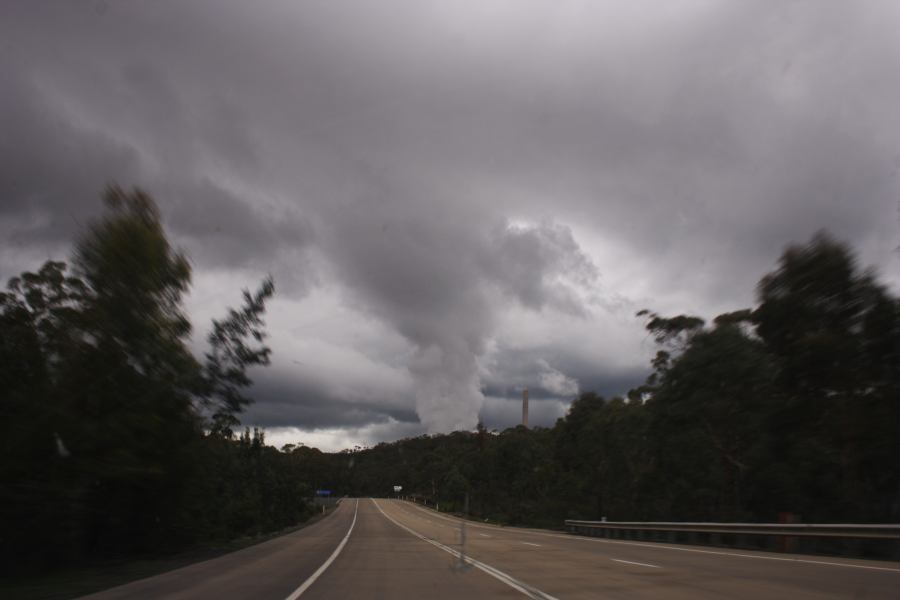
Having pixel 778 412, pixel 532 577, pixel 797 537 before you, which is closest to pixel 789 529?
pixel 797 537

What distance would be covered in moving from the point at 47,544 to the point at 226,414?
28.9 ft

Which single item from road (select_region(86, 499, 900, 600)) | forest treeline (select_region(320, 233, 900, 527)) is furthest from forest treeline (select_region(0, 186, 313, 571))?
forest treeline (select_region(320, 233, 900, 527))

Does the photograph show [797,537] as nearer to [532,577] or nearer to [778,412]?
[532,577]

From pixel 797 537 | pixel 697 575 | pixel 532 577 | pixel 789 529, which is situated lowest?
pixel 532 577

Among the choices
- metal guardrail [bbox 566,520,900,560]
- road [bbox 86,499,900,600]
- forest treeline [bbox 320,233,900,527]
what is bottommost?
road [bbox 86,499,900,600]

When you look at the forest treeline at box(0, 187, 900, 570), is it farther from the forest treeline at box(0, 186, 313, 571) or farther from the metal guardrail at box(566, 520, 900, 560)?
the metal guardrail at box(566, 520, 900, 560)

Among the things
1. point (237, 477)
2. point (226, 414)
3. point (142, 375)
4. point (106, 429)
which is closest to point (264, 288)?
point (226, 414)

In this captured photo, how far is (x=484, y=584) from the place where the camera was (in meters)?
13.0

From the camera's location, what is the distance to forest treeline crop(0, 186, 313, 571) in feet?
56.1

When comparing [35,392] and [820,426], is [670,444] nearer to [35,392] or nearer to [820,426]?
[820,426]

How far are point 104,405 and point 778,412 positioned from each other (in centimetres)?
3057

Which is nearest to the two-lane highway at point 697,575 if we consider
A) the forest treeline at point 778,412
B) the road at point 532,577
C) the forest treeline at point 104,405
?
the road at point 532,577

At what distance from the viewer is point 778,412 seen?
1385 inches

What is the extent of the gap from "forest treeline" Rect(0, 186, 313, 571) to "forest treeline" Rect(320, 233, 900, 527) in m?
24.0
